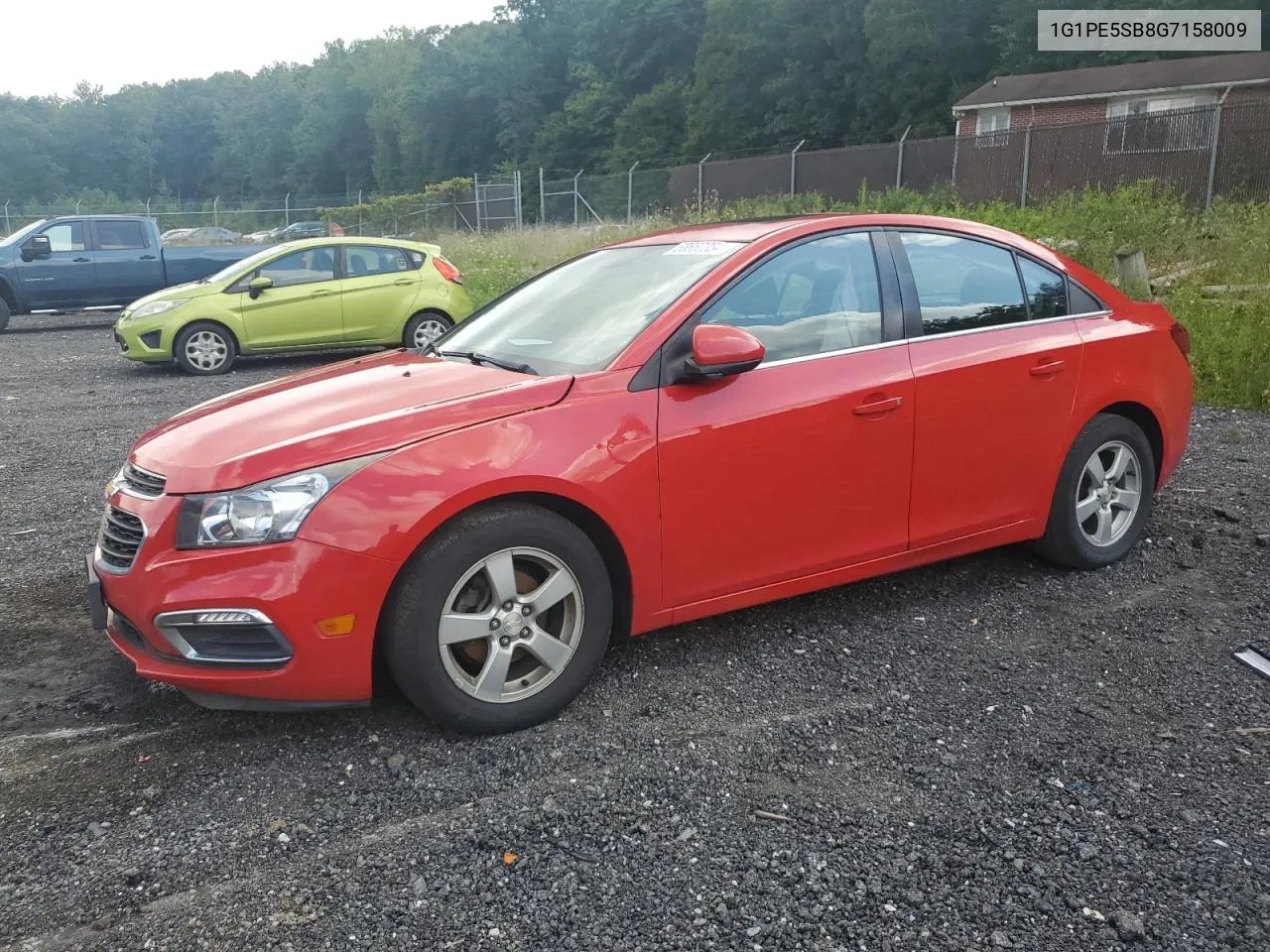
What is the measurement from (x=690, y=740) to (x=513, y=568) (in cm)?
79

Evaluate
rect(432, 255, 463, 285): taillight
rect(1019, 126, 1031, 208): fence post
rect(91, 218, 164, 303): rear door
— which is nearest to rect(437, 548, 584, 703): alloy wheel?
rect(432, 255, 463, 285): taillight

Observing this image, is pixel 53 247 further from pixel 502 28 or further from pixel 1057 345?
pixel 502 28

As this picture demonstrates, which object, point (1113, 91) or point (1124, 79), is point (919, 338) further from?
point (1124, 79)

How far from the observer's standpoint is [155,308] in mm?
11930

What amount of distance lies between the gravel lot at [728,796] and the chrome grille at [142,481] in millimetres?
783

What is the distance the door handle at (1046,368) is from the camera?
4.28m

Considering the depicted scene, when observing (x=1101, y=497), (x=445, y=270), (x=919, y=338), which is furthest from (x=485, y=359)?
(x=445, y=270)

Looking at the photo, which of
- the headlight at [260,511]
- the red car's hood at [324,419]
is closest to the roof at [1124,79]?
the red car's hood at [324,419]

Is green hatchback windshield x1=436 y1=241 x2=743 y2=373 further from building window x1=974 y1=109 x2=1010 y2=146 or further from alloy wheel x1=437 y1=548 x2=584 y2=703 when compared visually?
building window x1=974 y1=109 x2=1010 y2=146

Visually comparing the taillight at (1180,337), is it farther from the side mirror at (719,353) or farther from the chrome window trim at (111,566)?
the chrome window trim at (111,566)

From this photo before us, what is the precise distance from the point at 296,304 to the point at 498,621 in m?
10.1

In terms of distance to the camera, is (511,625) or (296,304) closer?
(511,625)

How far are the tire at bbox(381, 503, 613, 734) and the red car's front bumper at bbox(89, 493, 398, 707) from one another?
4.8 inches

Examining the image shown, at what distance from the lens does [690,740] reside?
10.8ft
